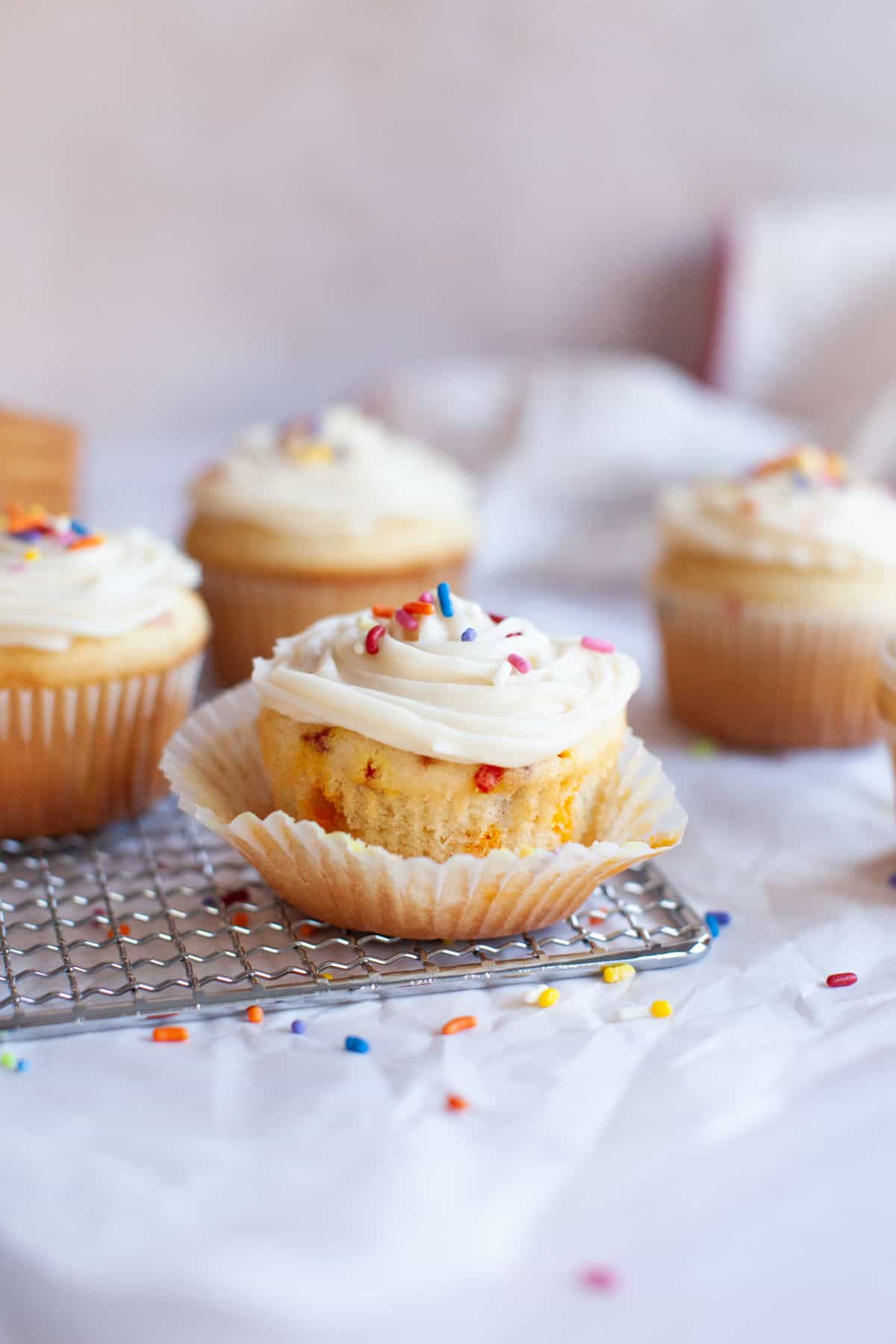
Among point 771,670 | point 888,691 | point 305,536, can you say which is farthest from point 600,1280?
point 305,536

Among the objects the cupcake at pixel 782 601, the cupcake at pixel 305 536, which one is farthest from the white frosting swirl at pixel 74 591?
the cupcake at pixel 782 601

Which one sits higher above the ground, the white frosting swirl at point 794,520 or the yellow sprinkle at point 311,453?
the white frosting swirl at point 794,520

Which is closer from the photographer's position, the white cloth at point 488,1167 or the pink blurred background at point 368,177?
the white cloth at point 488,1167

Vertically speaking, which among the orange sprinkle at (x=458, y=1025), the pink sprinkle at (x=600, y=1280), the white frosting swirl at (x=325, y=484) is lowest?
the orange sprinkle at (x=458, y=1025)

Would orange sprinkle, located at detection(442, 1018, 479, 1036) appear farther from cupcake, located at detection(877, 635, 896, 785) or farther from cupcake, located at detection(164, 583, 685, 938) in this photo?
cupcake, located at detection(877, 635, 896, 785)

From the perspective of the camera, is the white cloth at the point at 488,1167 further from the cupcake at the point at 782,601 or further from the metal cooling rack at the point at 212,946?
the cupcake at the point at 782,601

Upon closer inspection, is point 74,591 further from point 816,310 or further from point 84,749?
point 816,310

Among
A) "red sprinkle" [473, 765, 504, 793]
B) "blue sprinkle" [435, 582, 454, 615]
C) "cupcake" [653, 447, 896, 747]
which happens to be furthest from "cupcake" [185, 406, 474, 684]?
"red sprinkle" [473, 765, 504, 793]

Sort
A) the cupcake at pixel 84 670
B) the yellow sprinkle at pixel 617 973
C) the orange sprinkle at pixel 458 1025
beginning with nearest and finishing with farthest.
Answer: the orange sprinkle at pixel 458 1025, the yellow sprinkle at pixel 617 973, the cupcake at pixel 84 670
